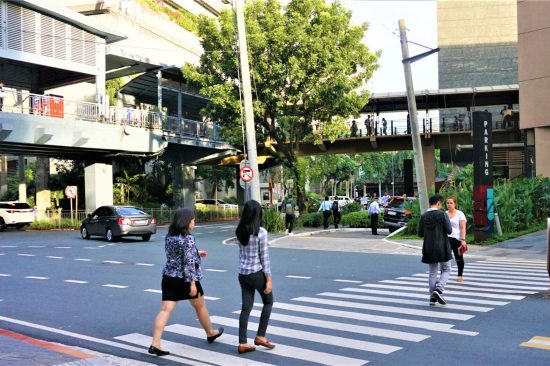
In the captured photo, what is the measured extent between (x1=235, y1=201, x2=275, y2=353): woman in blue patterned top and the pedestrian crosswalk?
33 cm

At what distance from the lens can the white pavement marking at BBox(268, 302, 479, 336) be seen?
727 centimetres

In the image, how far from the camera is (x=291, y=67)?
28094 millimetres

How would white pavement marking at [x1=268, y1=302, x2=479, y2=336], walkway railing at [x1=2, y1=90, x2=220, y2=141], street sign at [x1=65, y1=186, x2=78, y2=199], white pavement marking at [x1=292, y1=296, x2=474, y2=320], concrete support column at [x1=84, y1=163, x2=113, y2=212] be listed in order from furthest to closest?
concrete support column at [x1=84, y1=163, x2=113, y2=212] → street sign at [x1=65, y1=186, x2=78, y2=199] → walkway railing at [x1=2, y1=90, x2=220, y2=141] → white pavement marking at [x1=292, y1=296, x2=474, y2=320] → white pavement marking at [x1=268, y1=302, x2=479, y2=336]

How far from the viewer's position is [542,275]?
487 inches

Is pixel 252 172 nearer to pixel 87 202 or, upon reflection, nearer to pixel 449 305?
pixel 449 305

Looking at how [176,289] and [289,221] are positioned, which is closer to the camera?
[176,289]

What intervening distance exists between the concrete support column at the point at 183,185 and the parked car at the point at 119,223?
654 inches

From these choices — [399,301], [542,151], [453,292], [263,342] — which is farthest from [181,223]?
[542,151]

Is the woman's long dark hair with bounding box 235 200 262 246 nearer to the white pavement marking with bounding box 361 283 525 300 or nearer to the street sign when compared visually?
the white pavement marking with bounding box 361 283 525 300

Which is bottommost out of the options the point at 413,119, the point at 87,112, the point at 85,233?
the point at 85,233

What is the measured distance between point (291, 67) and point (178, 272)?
22855 mm

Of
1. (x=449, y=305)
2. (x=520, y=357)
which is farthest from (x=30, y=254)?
(x=520, y=357)

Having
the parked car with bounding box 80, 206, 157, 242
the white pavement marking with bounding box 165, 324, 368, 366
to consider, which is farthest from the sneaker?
the parked car with bounding box 80, 206, 157, 242

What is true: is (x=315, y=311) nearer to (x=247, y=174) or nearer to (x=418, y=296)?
(x=418, y=296)
